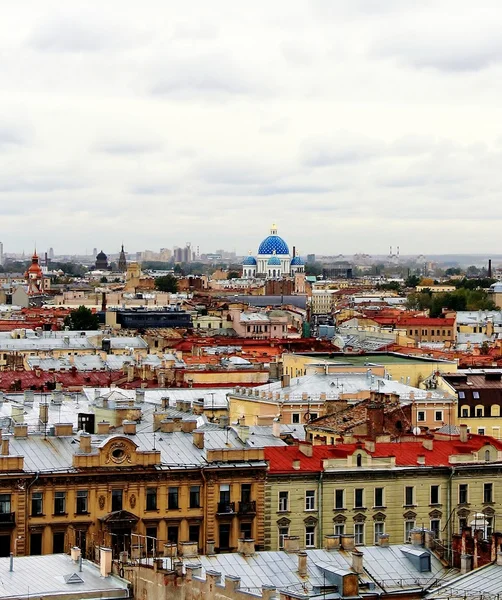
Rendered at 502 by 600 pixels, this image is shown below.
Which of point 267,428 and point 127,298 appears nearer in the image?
point 267,428

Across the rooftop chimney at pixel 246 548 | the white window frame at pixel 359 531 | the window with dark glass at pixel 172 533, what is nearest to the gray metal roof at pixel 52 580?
the rooftop chimney at pixel 246 548

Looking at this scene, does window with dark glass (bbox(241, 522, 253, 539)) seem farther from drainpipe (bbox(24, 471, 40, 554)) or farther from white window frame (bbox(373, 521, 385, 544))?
drainpipe (bbox(24, 471, 40, 554))

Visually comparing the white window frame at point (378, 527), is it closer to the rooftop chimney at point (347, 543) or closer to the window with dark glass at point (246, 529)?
the window with dark glass at point (246, 529)

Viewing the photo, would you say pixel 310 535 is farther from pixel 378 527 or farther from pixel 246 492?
pixel 246 492

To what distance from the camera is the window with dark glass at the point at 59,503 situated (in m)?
41.8

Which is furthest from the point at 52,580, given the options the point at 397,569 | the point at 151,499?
the point at 151,499

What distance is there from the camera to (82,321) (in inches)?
5433

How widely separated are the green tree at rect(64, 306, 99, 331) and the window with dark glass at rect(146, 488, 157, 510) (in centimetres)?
9103

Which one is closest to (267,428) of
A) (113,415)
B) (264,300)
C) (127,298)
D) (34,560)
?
(113,415)

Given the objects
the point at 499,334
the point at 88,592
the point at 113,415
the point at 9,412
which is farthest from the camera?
the point at 499,334

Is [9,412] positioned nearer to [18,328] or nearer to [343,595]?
[343,595]

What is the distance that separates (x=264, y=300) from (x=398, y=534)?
499ft

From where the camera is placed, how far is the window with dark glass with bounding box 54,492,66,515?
4178 centimetres

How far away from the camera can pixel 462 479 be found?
153 feet
